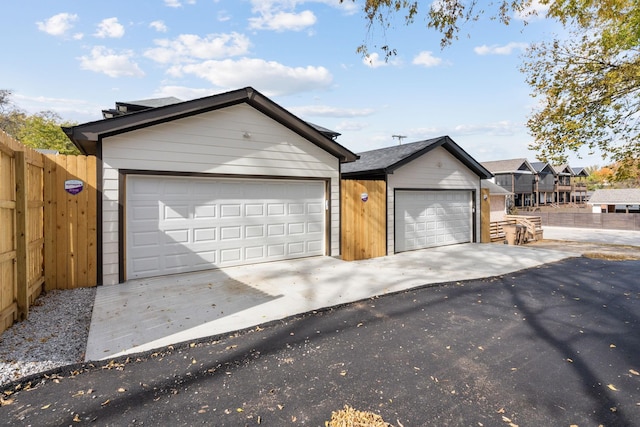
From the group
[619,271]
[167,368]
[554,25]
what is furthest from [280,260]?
[554,25]

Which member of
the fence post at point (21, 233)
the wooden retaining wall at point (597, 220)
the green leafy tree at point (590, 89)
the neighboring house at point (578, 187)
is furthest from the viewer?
the neighboring house at point (578, 187)

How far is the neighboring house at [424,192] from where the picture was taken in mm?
9438

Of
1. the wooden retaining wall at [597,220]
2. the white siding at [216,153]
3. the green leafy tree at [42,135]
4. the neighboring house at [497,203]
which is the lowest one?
the wooden retaining wall at [597,220]

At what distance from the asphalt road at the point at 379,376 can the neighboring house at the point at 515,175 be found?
114 ft

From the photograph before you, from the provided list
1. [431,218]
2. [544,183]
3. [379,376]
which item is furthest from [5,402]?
[544,183]

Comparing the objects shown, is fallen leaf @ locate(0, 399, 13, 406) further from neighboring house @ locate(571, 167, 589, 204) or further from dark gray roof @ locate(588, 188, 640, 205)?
neighboring house @ locate(571, 167, 589, 204)

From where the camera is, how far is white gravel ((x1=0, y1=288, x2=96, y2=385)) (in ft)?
9.86

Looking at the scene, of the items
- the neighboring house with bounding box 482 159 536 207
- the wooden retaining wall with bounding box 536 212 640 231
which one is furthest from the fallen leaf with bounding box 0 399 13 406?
the neighboring house with bounding box 482 159 536 207

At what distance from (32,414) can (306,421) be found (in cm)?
210

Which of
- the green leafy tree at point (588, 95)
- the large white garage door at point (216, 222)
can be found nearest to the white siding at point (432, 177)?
the large white garage door at point (216, 222)

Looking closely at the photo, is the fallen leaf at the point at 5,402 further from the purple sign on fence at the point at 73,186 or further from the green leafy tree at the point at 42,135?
the green leafy tree at the point at 42,135

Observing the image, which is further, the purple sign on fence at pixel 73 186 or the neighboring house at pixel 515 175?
the neighboring house at pixel 515 175

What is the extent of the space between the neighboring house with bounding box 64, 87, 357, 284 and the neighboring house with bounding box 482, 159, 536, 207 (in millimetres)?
32989

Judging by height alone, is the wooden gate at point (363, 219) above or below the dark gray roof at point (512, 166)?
below
